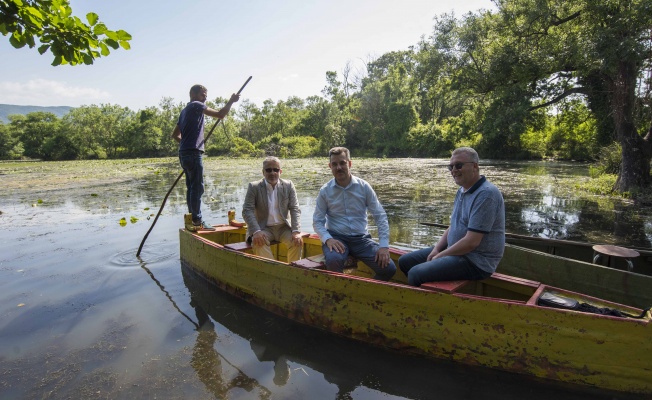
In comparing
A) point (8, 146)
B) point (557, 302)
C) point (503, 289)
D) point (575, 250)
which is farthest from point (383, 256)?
point (8, 146)

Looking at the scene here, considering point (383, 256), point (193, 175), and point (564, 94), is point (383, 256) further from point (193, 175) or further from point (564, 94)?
point (564, 94)

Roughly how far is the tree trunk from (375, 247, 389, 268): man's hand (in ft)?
36.2

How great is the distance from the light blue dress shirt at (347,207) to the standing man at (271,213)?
2.20 feet

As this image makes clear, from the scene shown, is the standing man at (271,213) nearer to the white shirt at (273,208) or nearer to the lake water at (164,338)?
the white shirt at (273,208)

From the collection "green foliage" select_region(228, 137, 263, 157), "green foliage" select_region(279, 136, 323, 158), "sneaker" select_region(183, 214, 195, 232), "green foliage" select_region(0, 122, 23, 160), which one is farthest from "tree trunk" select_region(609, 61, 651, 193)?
"green foliage" select_region(0, 122, 23, 160)

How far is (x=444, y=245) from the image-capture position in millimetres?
3699

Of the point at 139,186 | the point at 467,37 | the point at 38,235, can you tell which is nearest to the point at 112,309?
the point at 38,235

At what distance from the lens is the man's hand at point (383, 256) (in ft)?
12.8

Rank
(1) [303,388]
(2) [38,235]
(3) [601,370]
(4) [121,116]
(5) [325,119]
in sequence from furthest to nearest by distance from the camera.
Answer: (4) [121,116] < (5) [325,119] < (2) [38,235] < (1) [303,388] < (3) [601,370]

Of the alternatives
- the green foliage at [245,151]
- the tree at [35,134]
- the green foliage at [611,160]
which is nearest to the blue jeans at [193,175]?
the green foliage at [611,160]

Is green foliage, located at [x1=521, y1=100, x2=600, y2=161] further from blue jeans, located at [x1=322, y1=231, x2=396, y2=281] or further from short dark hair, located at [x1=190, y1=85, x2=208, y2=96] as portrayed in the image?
short dark hair, located at [x1=190, y1=85, x2=208, y2=96]

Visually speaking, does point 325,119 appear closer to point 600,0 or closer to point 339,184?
point 600,0

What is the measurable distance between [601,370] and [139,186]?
1615cm

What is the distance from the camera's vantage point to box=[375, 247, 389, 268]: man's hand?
3902 mm
